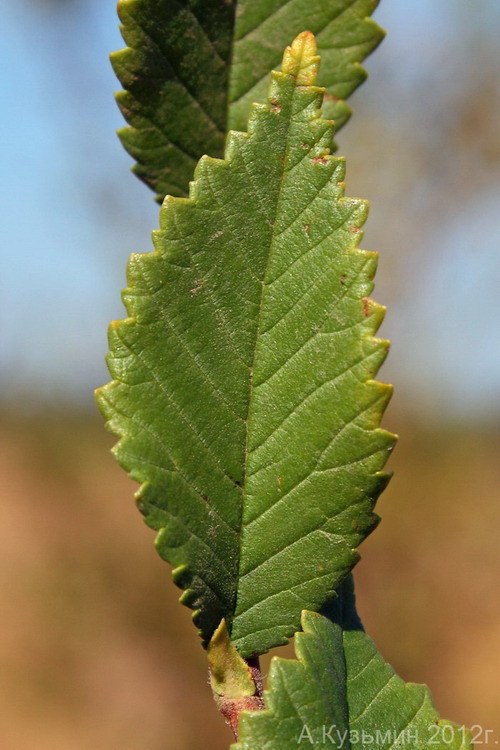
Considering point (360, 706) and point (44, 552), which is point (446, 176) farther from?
point (360, 706)

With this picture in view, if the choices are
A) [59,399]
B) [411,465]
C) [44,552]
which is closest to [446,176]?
[411,465]

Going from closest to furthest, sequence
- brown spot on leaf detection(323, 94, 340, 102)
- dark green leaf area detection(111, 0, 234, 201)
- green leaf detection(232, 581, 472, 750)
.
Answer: green leaf detection(232, 581, 472, 750) → dark green leaf area detection(111, 0, 234, 201) → brown spot on leaf detection(323, 94, 340, 102)

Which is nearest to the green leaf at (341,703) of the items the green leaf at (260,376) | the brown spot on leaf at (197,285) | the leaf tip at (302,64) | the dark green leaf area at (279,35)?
the green leaf at (260,376)

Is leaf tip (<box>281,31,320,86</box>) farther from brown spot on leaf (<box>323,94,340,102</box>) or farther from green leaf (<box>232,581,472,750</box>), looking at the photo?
green leaf (<box>232,581,472,750</box>)

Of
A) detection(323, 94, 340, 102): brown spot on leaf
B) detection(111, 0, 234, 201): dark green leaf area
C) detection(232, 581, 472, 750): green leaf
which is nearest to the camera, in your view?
detection(232, 581, 472, 750): green leaf

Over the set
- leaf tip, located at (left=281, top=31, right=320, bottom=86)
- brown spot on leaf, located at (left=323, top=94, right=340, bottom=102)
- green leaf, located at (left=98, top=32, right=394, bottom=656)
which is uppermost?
brown spot on leaf, located at (left=323, top=94, right=340, bottom=102)

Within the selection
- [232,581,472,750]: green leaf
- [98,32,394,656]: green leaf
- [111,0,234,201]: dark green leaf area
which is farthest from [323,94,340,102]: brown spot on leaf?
[232,581,472,750]: green leaf

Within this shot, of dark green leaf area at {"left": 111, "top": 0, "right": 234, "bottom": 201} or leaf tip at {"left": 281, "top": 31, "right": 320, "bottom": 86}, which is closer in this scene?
leaf tip at {"left": 281, "top": 31, "right": 320, "bottom": 86}
